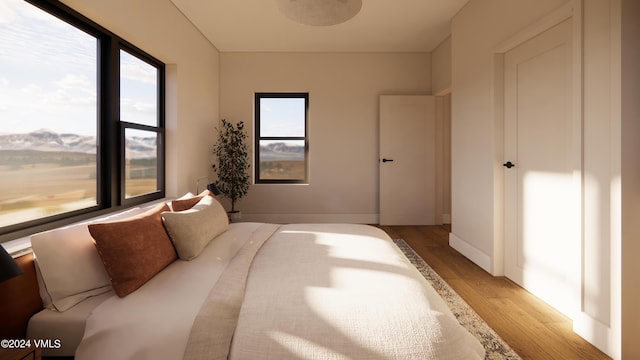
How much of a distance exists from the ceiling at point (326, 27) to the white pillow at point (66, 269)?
2.81 meters

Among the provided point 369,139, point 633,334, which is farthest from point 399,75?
point 633,334

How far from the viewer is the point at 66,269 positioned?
1.42 metres

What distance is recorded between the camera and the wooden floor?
1820 mm

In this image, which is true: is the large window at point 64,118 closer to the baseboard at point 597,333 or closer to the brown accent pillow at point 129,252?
the brown accent pillow at point 129,252

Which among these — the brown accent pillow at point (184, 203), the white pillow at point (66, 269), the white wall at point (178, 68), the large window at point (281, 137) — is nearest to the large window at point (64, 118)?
the white wall at point (178, 68)

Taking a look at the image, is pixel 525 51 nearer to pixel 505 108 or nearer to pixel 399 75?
pixel 505 108

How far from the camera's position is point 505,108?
2.90 metres

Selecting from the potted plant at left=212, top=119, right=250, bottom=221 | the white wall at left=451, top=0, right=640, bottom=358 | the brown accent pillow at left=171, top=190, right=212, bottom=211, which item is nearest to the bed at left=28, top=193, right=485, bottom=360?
the brown accent pillow at left=171, top=190, right=212, bottom=211

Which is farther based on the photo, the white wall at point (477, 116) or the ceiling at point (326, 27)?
the ceiling at point (326, 27)

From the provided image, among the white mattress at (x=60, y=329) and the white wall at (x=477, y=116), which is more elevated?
the white wall at (x=477, y=116)

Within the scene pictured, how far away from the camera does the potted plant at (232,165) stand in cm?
475

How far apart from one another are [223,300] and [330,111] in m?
4.21

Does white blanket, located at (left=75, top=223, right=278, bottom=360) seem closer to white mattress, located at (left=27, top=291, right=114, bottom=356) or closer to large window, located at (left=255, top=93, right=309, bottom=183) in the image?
white mattress, located at (left=27, top=291, right=114, bottom=356)

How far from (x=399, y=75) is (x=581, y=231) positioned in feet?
12.4
